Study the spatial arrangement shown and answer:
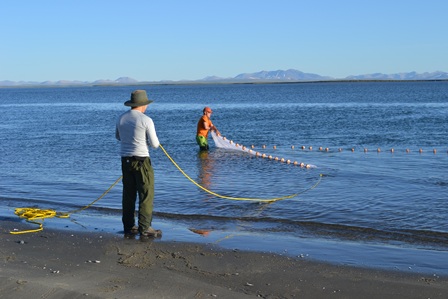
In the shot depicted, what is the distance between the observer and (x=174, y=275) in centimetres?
708

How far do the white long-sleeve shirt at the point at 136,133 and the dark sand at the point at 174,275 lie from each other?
49.1 inches

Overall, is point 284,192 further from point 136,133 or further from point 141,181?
point 136,133

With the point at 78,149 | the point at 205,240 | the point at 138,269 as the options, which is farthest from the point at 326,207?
the point at 78,149

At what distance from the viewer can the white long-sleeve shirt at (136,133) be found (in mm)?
8906

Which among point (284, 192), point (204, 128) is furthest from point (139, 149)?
point (204, 128)

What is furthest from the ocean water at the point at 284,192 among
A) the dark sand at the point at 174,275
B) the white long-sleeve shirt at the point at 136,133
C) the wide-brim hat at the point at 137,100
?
the wide-brim hat at the point at 137,100

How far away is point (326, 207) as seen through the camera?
12297mm

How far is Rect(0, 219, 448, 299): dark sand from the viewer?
21.2 feet

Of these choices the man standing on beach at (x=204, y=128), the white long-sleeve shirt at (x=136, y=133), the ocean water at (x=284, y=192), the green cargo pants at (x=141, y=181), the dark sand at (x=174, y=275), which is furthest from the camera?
the man standing on beach at (x=204, y=128)

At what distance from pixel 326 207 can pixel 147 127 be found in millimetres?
4691

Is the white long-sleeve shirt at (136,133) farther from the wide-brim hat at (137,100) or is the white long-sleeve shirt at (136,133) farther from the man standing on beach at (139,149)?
the wide-brim hat at (137,100)

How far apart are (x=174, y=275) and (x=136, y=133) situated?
250 cm

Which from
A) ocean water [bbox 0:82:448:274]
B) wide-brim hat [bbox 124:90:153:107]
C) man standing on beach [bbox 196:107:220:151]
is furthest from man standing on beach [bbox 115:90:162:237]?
man standing on beach [bbox 196:107:220:151]

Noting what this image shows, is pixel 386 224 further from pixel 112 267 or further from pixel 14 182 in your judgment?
pixel 14 182
